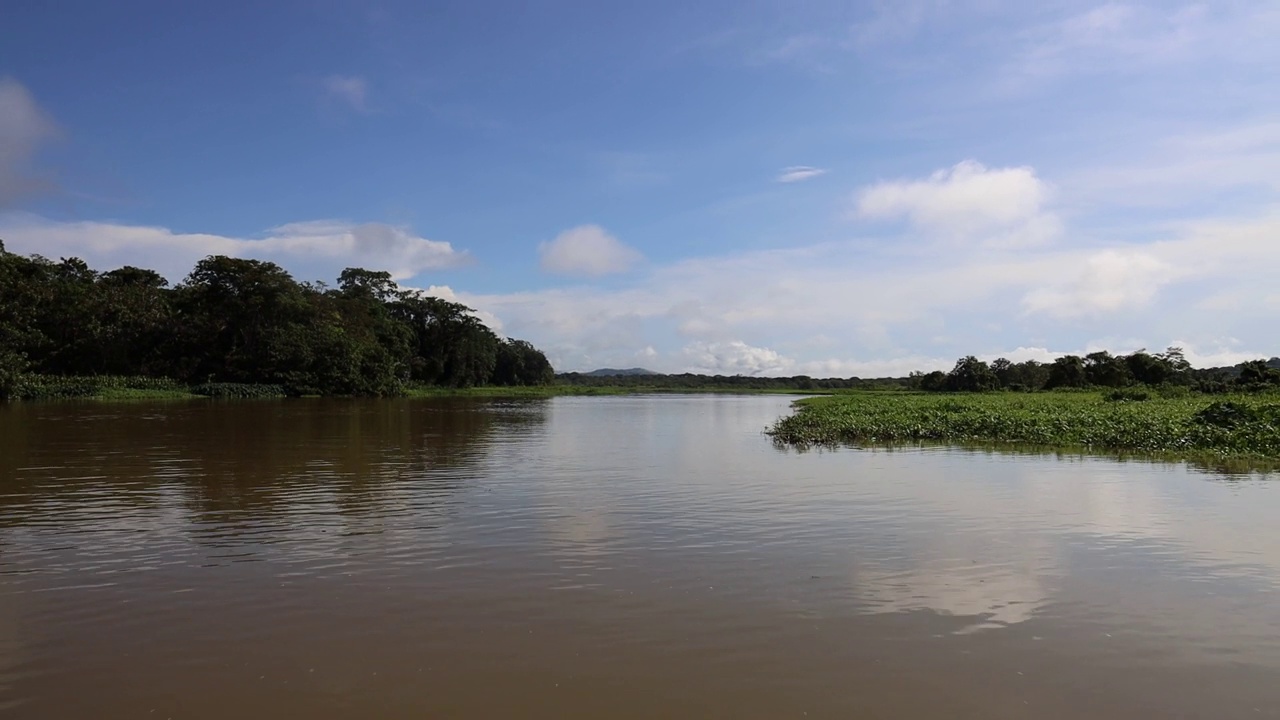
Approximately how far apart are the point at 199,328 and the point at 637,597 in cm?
7274

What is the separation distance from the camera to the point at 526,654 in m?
6.29

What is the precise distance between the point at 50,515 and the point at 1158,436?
2416cm

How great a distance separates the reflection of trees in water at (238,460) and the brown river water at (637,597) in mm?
169

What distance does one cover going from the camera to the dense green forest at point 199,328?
62.7 meters

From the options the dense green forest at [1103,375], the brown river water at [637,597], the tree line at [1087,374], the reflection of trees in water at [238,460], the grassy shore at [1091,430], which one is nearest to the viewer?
the brown river water at [637,597]

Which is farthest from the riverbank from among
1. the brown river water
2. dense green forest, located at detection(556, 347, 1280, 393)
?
dense green forest, located at detection(556, 347, 1280, 393)

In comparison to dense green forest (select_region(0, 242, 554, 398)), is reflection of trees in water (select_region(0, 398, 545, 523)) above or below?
below

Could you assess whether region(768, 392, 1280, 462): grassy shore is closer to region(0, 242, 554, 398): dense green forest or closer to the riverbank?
the riverbank

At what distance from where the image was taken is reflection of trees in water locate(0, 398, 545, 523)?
13648 millimetres

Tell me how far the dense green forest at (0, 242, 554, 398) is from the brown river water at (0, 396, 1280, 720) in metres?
57.0

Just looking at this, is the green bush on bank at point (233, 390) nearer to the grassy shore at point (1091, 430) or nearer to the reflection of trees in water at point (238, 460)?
the reflection of trees in water at point (238, 460)

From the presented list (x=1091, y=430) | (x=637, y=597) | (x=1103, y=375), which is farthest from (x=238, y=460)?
(x=1103, y=375)

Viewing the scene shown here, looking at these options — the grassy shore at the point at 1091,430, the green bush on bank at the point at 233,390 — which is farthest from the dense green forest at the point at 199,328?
the grassy shore at the point at 1091,430

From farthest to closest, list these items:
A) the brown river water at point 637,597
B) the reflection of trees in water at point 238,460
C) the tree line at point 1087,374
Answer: the tree line at point 1087,374 < the reflection of trees in water at point 238,460 < the brown river water at point 637,597
